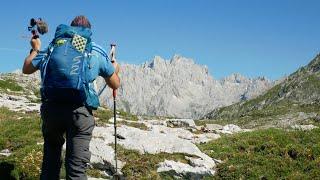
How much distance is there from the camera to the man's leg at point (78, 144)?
443 inches

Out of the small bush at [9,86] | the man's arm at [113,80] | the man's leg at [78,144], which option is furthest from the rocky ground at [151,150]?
the small bush at [9,86]

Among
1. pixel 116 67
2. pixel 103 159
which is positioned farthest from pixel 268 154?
pixel 116 67

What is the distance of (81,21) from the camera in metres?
11.8

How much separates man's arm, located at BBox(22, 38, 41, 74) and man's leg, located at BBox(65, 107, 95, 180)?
1.74 m

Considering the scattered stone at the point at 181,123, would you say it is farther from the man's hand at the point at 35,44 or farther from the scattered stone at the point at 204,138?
the man's hand at the point at 35,44

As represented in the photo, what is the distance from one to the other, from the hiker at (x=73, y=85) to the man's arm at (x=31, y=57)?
0.36 meters

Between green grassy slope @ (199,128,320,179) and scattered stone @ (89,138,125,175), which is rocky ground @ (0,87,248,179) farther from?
green grassy slope @ (199,128,320,179)

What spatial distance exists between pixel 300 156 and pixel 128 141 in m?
6.77

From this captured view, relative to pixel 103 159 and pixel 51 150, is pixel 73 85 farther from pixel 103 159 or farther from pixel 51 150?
pixel 103 159

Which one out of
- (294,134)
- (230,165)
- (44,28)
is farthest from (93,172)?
(294,134)

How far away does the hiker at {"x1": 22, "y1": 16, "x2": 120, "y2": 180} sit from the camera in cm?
1105

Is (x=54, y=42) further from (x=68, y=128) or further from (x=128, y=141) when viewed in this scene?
(x=128, y=141)

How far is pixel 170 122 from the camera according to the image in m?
→ 32.6

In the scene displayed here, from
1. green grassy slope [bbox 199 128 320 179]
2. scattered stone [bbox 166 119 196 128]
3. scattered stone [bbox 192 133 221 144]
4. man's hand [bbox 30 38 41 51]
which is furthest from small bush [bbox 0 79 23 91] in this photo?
man's hand [bbox 30 38 41 51]
